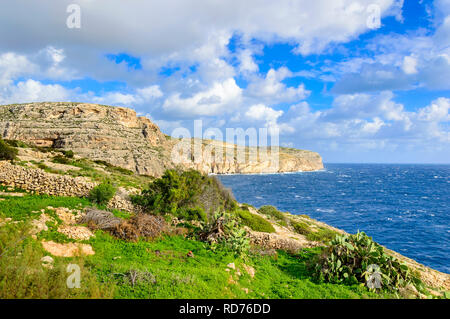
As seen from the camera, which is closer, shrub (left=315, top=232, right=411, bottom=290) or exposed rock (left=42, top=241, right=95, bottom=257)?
exposed rock (left=42, top=241, right=95, bottom=257)

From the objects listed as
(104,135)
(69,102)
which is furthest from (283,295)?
(69,102)

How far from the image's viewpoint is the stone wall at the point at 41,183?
12609mm

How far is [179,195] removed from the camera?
14.5 metres

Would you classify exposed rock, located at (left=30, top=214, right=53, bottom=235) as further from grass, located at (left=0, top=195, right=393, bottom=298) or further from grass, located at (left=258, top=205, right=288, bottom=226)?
grass, located at (left=258, top=205, right=288, bottom=226)

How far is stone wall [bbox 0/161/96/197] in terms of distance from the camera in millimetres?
12609

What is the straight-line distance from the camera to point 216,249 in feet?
32.9

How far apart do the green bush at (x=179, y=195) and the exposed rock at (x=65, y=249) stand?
5.12 metres

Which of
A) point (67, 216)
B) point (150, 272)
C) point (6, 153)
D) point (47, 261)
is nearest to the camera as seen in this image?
point (47, 261)

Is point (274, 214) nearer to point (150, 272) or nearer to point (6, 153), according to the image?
point (150, 272)

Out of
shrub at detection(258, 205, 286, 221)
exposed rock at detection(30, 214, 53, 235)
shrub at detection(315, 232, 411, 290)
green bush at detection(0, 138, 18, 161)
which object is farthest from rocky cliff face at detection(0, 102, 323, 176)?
shrub at detection(315, 232, 411, 290)

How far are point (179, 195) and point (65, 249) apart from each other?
7120 millimetres

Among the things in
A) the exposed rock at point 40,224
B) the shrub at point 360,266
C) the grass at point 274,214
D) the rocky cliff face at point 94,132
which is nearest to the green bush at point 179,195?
the exposed rock at point 40,224

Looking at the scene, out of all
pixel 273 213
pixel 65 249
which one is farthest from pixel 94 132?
pixel 65 249

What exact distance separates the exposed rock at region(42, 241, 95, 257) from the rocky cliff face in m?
43.4
